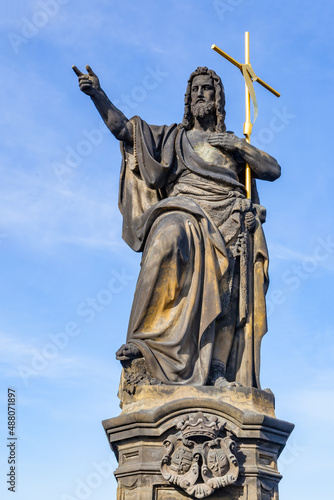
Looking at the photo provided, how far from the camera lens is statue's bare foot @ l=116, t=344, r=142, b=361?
11.1m

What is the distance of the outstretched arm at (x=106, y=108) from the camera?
40.5ft

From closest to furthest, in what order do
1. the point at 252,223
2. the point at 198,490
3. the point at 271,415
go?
the point at 198,490, the point at 271,415, the point at 252,223

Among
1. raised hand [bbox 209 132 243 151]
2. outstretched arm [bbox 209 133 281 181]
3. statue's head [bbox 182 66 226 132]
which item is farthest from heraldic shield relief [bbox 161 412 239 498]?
statue's head [bbox 182 66 226 132]

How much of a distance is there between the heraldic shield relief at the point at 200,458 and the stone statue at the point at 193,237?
0.44ft

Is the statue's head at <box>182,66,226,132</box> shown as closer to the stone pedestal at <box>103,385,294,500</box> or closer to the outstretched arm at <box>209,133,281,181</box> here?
the outstretched arm at <box>209,133,281,181</box>

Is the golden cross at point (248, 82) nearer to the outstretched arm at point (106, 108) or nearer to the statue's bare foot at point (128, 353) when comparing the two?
the outstretched arm at point (106, 108)

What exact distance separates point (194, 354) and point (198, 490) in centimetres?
168

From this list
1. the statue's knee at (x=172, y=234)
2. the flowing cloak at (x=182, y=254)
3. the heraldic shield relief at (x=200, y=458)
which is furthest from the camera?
the statue's knee at (x=172, y=234)


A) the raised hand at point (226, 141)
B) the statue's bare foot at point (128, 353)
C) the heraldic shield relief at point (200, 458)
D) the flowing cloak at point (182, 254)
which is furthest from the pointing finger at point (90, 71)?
the heraldic shield relief at point (200, 458)

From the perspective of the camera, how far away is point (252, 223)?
12.2 metres

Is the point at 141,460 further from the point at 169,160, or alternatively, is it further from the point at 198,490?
the point at 169,160

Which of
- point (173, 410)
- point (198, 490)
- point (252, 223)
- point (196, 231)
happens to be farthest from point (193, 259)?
point (198, 490)

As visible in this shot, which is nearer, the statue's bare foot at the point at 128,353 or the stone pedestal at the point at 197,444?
the stone pedestal at the point at 197,444

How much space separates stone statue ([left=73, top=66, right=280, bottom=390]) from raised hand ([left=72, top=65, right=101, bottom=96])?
0.01m
